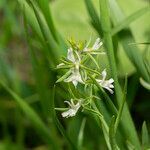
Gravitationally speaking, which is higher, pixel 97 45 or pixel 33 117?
pixel 97 45

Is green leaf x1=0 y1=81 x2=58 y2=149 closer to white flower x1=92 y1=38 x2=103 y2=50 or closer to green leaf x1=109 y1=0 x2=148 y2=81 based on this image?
green leaf x1=109 y1=0 x2=148 y2=81

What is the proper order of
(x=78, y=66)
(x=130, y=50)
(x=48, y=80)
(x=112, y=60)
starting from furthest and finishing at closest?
(x=48, y=80) → (x=130, y=50) → (x=112, y=60) → (x=78, y=66)

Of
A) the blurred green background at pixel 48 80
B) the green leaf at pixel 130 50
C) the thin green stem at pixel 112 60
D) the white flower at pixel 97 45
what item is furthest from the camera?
the blurred green background at pixel 48 80

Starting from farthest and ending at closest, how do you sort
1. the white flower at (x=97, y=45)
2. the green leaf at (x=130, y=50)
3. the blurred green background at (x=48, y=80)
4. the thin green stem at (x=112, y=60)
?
the blurred green background at (x=48, y=80), the green leaf at (x=130, y=50), the thin green stem at (x=112, y=60), the white flower at (x=97, y=45)

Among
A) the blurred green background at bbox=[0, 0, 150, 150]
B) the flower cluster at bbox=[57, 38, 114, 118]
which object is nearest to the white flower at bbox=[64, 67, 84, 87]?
the flower cluster at bbox=[57, 38, 114, 118]

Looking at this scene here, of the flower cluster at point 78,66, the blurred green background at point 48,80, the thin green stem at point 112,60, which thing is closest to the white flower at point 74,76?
the flower cluster at point 78,66

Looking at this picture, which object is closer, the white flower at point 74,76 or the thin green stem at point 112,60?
the white flower at point 74,76

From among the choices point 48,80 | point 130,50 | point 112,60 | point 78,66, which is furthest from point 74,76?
point 48,80

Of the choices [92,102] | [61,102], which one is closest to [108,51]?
[92,102]

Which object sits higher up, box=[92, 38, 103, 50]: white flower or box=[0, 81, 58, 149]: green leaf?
box=[92, 38, 103, 50]: white flower

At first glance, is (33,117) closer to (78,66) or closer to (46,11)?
(46,11)

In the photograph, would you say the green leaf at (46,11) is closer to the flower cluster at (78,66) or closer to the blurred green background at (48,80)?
the flower cluster at (78,66)

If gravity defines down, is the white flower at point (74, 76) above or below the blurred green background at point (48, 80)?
above
